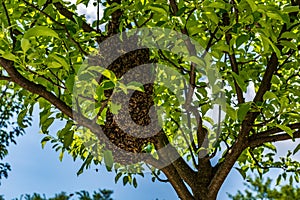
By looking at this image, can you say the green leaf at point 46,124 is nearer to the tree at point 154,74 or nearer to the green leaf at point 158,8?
the tree at point 154,74

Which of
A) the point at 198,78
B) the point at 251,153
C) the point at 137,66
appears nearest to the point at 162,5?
the point at 137,66

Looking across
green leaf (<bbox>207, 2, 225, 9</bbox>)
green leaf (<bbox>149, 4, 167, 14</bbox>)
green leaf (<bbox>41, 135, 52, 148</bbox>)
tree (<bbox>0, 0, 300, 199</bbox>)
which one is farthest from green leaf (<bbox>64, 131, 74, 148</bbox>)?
green leaf (<bbox>207, 2, 225, 9</bbox>)

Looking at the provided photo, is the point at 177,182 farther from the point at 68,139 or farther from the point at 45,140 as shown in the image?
the point at 45,140

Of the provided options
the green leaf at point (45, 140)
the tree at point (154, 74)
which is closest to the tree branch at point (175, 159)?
the tree at point (154, 74)

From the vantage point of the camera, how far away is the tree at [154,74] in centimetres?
179

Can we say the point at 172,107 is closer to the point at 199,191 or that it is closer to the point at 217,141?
the point at 217,141

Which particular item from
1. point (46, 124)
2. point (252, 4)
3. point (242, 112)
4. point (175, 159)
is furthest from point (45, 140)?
point (252, 4)

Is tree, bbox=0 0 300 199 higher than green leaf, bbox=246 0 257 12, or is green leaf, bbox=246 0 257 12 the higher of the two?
tree, bbox=0 0 300 199

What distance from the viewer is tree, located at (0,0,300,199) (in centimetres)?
179

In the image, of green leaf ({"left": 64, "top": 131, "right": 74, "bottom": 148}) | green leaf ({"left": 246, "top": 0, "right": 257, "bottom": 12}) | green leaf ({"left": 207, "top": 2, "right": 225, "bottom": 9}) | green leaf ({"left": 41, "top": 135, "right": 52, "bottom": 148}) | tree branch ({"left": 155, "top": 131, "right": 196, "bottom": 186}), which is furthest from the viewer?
green leaf ({"left": 41, "top": 135, "right": 52, "bottom": 148})

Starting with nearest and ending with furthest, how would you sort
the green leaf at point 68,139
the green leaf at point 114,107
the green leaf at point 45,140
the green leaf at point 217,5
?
the green leaf at point 217,5 < the green leaf at point 114,107 < the green leaf at point 68,139 < the green leaf at point 45,140

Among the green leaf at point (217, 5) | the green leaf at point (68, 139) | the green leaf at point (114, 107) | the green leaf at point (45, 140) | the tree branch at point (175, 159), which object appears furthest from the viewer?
the green leaf at point (45, 140)

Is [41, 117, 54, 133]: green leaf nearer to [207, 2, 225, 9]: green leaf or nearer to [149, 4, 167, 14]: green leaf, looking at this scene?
[149, 4, 167, 14]: green leaf

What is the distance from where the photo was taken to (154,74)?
216cm
